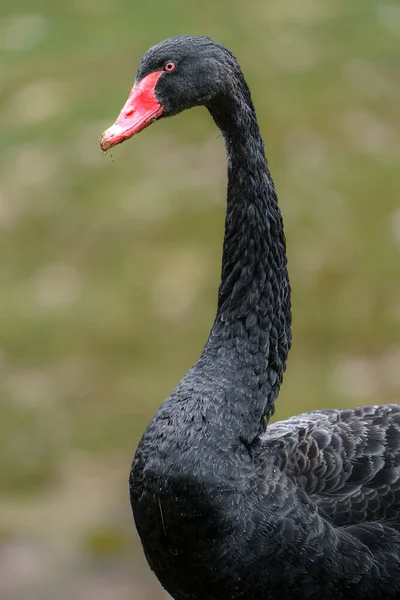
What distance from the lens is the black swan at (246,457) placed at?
10.4ft

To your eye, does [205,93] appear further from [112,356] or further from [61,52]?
[61,52]

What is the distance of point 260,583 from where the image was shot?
3.23 meters

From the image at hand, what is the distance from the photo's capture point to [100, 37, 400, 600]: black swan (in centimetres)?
317

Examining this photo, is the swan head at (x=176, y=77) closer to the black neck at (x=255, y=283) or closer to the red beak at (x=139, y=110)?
the red beak at (x=139, y=110)

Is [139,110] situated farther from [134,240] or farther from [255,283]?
[134,240]

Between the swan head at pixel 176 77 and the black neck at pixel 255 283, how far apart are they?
251mm

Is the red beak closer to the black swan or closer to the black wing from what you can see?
the black swan

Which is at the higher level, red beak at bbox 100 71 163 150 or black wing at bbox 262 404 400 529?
red beak at bbox 100 71 163 150

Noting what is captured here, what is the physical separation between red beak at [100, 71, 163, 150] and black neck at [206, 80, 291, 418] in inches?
13.3

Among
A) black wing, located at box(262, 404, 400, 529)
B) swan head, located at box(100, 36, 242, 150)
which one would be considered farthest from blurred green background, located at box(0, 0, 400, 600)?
swan head, located at box(100, 36, 242, 150)

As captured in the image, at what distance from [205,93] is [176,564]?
1353mm

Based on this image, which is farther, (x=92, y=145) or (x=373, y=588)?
(x=92, y=145)

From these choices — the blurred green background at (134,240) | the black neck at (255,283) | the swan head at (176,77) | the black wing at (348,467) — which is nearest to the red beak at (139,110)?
the swan head at (176,77)

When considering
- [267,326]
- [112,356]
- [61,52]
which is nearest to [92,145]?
[61,52]
